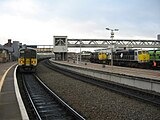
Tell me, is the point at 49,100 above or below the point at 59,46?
below

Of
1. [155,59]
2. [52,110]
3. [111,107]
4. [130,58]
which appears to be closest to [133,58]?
[130,58]

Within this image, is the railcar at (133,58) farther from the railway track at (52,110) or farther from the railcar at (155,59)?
the railway track at (52,110)

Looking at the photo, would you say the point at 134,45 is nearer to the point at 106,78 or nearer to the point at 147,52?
the point at 147,52

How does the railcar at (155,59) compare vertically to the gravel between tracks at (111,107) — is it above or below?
above

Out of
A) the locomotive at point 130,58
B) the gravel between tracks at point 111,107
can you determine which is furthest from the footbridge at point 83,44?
the gravel between tracks at point 111,107

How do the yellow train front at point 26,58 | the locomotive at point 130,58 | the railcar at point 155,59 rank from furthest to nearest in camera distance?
1. the locomotive at point 130,58
2. the railcar at point 155,59
3. the yellow train front at point 26,58

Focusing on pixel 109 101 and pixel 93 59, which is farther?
pixel 93 59

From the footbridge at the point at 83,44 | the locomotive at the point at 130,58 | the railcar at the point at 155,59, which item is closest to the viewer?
the railcar at the point at 155,59

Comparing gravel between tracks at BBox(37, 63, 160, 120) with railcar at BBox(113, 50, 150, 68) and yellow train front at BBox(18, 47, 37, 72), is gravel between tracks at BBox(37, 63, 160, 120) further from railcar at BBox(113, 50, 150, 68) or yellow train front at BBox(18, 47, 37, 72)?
railcar at BBox(113, 50, 150, 68)

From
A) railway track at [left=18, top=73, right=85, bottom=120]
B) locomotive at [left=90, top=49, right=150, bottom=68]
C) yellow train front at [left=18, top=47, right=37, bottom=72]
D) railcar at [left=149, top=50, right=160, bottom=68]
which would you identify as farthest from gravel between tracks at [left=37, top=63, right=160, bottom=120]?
locomotive at [left=90, top=49, right=150, bottom=68]

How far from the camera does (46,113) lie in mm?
12234

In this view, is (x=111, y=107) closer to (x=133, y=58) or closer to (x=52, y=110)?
(x=52, y=110)

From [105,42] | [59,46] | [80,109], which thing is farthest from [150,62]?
[105,42]

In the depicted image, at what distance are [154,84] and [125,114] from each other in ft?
22.6
